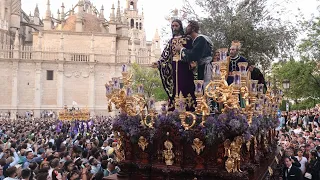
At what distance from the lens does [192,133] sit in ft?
20.4

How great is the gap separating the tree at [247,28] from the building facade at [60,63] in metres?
43.8

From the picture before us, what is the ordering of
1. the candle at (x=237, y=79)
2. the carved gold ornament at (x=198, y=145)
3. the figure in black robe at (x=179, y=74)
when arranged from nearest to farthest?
the candle at (x=237, y=79), the carved gold ornament at (x=198, y=145), the figure in black robe at (x=179, y=74)

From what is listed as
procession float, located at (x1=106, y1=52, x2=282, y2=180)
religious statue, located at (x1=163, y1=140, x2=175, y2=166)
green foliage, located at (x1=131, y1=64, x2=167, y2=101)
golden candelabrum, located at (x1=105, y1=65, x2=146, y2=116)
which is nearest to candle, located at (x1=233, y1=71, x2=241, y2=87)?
procession float, located at (x1=106, y1=52, x2=282, y2=180)

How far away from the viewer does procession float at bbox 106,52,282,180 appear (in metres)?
5.94

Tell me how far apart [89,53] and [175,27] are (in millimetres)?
53178

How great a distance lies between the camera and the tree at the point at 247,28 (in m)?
15.2

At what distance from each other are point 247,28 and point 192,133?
9930mm

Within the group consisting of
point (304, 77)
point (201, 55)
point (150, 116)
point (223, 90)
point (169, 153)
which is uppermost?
point (304, 77)

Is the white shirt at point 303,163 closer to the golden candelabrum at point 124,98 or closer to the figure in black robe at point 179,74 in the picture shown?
the figure in black robe at point 179,74

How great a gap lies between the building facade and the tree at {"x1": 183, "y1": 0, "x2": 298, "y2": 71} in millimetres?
43774

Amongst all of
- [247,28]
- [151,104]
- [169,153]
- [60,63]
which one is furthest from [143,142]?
[60,63]

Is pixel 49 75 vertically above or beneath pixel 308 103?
above

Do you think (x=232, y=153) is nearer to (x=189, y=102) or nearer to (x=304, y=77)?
(x=189, y=102)

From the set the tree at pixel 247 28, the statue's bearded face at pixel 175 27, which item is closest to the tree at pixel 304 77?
the tree at pixel 247 28
